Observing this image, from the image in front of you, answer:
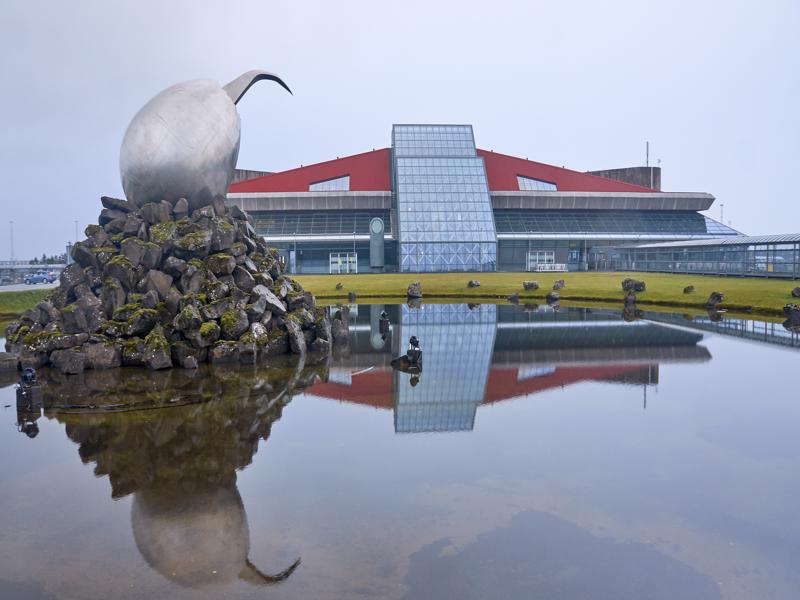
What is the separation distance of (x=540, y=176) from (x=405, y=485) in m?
92.0

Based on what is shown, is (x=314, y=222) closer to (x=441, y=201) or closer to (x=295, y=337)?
(x=441, y=201)

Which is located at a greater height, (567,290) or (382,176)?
(382,176)

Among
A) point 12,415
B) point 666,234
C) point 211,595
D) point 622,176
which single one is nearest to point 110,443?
point 12,415

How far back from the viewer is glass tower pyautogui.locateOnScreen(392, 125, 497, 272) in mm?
79000

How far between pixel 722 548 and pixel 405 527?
176 inches

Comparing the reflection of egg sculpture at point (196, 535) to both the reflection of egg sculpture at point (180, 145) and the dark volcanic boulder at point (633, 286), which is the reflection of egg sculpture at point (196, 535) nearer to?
the reflection of egg sculpture at point (180, 145)

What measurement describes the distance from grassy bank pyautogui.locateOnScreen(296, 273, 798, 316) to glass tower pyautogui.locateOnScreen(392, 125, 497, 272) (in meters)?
12.1

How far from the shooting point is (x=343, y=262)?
282 feet

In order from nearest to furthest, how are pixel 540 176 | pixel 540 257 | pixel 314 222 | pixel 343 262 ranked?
pixel 343 262 < pixel 540 257 < pixel 314 222 < pixel 540 176

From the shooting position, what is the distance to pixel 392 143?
328 ft

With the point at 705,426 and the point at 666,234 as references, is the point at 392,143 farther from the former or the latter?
the point at 705,426

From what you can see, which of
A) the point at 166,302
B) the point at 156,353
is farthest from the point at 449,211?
the point at 156,353

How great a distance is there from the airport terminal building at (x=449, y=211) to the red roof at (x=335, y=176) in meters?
0.15

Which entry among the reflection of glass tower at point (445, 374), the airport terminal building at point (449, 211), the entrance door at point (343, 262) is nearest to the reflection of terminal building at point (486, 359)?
the reflection of glass tower at point (445, 374)
